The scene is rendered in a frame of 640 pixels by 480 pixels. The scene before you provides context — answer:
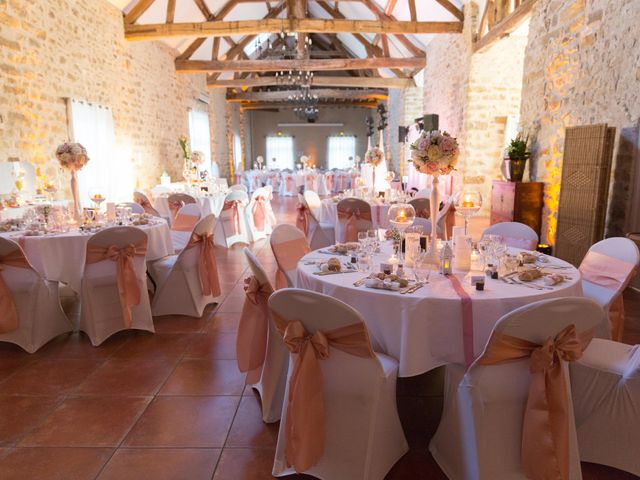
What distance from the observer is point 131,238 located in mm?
3484

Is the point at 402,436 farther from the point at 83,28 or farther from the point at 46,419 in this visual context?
the point at 83,28

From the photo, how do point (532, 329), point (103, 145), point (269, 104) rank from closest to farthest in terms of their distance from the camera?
1. point (532, 329)
2. point (103, 145)
3. point (269, 104)

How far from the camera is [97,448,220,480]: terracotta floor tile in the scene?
2104 millimetres

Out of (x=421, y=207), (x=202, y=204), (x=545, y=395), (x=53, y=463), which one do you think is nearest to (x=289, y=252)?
(x=53, y=463)

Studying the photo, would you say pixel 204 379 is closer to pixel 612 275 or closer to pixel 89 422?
pixel 89 422

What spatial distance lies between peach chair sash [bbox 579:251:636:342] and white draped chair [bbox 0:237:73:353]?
153 inches

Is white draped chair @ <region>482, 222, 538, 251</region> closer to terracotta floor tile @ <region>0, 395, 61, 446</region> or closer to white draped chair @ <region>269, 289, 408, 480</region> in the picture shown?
white draped chair @ <region>269, 289, 408, 480</region>

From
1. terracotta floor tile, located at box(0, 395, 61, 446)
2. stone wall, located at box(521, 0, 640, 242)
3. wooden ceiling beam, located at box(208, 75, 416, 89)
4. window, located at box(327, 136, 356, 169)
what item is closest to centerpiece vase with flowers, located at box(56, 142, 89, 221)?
terracotta floor tile, located at box(0, 395, 61, 446)

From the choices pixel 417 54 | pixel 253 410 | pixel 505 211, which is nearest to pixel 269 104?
pixel 417 54

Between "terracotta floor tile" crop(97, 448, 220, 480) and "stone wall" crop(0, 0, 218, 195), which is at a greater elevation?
"stone wall" crop(0, 0, 218, 195)

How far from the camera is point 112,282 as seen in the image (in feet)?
11.8

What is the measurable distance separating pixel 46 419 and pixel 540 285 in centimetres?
279

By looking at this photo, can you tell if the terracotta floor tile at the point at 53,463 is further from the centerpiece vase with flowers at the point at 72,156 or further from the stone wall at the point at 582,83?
the stone wall at the point at 582,83

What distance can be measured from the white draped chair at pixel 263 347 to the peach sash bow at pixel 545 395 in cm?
118
